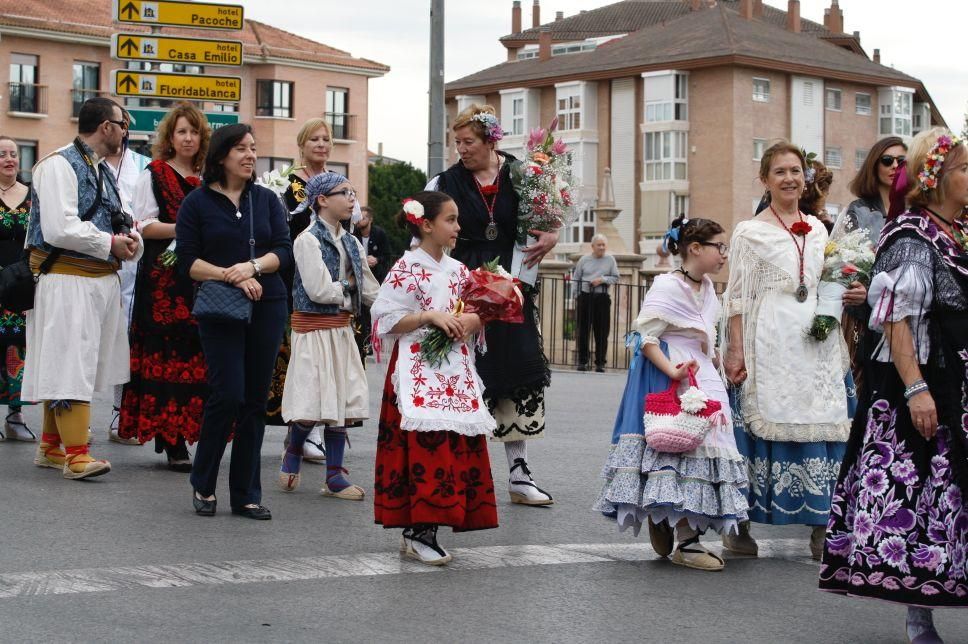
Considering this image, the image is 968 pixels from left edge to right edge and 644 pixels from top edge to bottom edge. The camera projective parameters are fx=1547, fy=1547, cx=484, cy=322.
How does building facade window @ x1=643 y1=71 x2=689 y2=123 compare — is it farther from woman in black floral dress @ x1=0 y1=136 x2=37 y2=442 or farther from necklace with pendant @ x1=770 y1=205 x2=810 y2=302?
necklace with pendant @ x1=770 y1=205 x2=810 y2=302

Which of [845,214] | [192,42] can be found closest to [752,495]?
[845,214]

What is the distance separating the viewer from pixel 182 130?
400 inches

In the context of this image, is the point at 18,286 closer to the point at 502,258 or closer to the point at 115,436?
the point at 115,436

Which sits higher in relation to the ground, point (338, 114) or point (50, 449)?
point (338, 114)

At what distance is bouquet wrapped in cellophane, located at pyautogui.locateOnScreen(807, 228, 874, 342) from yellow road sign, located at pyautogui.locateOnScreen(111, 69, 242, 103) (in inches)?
424

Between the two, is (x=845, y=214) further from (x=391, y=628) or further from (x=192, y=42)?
(x=192, y=42)

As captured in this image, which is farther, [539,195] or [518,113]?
[518,113]

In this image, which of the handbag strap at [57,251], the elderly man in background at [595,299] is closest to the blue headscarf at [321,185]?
the handbag strap at [57,251]

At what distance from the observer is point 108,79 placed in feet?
214

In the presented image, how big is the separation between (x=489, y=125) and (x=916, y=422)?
13.1 ft

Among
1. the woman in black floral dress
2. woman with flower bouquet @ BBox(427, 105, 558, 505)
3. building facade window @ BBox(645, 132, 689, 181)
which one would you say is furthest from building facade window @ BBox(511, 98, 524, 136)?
woman with flower bouquet @ BBox(427, 105, 558, 505)

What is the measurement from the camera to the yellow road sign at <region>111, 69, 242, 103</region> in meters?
17.6

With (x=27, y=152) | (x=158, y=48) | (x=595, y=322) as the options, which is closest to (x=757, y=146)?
(x=27, y=152)

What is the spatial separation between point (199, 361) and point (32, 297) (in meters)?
1.16
